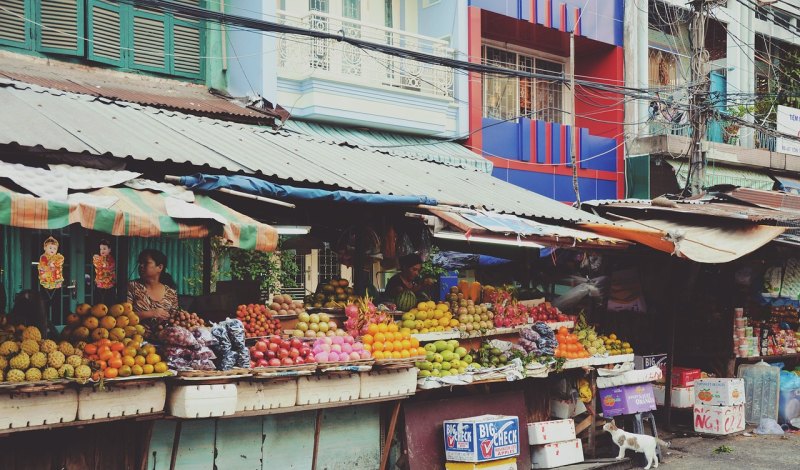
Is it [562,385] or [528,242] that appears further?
[562,385]

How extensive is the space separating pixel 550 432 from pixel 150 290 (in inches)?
180

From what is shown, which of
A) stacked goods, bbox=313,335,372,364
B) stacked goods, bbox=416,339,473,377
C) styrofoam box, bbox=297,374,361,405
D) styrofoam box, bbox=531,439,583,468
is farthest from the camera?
styrofoam box, bbox=531,439,583,468

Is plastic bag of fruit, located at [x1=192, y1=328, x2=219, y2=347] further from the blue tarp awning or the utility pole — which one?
the utility pole

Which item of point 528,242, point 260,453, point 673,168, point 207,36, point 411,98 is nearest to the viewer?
point 260,453

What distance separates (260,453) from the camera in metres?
7.44

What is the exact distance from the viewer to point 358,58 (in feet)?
50.3

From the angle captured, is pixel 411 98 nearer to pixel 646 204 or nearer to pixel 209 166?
pixel 646 204

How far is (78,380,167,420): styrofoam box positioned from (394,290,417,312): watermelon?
3.73 metres

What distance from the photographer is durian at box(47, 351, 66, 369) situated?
5.92 metres

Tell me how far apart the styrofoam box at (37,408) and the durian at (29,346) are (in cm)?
31

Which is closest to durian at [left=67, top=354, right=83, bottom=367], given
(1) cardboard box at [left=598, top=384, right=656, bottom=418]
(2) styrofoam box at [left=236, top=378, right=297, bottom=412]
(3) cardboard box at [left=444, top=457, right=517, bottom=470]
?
(2) styrofoam box at [left=236, top=378, right=297, bottom=412]

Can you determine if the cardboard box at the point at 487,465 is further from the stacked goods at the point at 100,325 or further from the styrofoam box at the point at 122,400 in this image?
the stacked goods at the point at 100,325

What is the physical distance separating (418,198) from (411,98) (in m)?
7.32

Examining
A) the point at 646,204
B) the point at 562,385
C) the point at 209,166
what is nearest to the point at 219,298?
the point at 209,166
